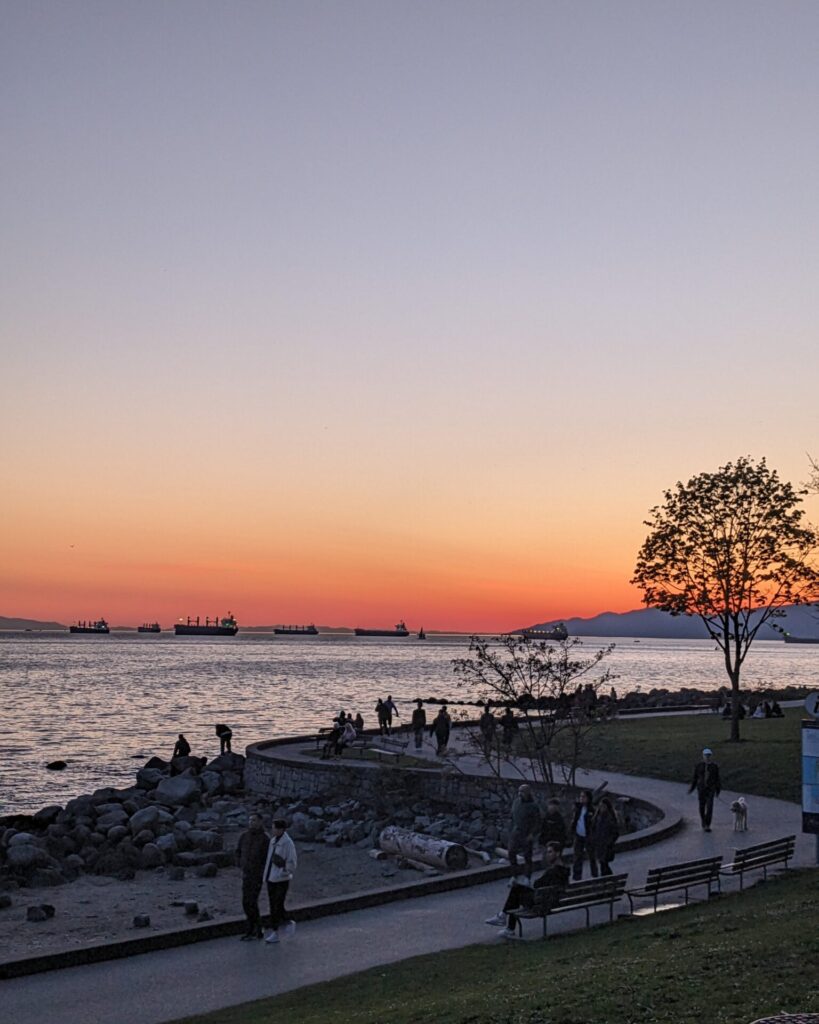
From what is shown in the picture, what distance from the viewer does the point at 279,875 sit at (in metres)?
14.4

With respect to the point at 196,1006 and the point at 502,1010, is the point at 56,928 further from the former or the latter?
the point at 502,1010

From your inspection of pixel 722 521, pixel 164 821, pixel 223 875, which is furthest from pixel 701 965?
pixel 722 521

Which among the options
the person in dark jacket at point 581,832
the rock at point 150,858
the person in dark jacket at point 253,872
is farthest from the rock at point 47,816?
the person in dark jacket at point 581,832

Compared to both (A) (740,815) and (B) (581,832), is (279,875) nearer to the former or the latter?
(B) (581,832)

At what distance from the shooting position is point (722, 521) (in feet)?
115

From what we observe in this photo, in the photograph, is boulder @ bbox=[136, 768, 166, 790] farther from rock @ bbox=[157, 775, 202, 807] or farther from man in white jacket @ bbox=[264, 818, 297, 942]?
man in white jacket @ bbox=[264, 818, 297, 942]

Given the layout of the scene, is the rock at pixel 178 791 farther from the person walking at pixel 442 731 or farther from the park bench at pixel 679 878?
the park bench at pixel 679 878

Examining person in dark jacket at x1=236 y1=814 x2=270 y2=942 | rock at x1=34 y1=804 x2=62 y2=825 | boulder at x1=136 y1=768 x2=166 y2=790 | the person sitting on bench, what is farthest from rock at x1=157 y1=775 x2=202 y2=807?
the person sitting on bench

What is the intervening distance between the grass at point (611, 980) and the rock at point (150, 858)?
41.0 feet

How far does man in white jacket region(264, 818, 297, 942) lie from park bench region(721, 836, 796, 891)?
20.0 feet

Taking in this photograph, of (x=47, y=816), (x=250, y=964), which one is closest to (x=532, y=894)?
(x=250, y=964)

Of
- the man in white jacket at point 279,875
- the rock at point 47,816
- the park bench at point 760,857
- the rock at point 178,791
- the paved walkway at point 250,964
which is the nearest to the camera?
the paved walkway at point 250,964

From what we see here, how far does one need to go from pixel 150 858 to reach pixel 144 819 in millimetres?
3886

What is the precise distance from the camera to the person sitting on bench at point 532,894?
13.5 meters
